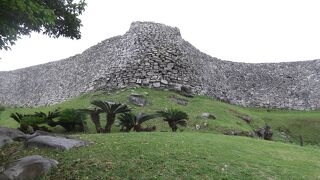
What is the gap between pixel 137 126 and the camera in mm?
18578

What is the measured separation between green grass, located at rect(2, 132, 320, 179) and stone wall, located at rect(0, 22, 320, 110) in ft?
48.7

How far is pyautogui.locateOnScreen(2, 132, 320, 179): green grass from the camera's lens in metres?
10.9

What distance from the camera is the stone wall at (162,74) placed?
3059cm

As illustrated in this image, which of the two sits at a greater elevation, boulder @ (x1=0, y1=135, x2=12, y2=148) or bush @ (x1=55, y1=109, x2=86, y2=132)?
bush @ (x1=55, y1=109, x2=86, y2=132)

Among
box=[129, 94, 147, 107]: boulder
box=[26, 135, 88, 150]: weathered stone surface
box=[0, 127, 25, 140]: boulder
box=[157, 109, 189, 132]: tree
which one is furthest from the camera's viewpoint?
box=[129, 94, 147, 107]: boulder

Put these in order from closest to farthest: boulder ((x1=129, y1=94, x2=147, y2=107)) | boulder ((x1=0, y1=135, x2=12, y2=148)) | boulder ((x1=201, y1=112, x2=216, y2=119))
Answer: boulder ((x1=0, y1=135, x2=12, y2=148)) < boulder ((x1=201, y1=112, x2=216, y2=119)) < boulder ((x1=129, y1=94, x2=147, y2=107))

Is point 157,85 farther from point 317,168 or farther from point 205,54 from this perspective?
point 317,168

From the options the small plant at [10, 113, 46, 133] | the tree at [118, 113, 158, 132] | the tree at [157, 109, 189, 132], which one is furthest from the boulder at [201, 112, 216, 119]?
the small plant at [10, 113, 46, 133]

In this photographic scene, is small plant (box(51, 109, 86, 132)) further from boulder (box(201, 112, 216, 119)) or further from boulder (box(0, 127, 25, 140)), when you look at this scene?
boulder (box(201, 112, 216, 119))

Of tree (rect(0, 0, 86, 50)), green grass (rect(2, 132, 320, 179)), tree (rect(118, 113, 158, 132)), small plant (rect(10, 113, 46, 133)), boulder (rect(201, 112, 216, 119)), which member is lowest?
green grass (rect(2, 132, 320, 179))

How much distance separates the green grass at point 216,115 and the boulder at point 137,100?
0.92ft

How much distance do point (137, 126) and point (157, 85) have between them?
34.6 ft

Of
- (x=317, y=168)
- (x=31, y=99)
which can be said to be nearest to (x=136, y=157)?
(x=317, y=168)

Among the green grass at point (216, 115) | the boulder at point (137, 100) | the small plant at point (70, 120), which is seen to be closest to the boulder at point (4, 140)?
the small plant at point (70, 120)
